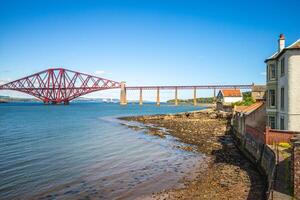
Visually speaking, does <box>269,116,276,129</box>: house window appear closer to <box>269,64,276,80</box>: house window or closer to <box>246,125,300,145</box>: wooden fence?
<box>269,64,276,80</box>: house window

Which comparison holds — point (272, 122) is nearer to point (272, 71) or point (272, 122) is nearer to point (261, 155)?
point (272, 71)

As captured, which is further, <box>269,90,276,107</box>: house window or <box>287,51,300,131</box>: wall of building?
<box>269,90,276,107</box>: house window

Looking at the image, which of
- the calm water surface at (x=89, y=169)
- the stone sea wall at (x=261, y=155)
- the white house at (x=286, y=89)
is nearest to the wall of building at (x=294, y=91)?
the white house at (x=286, y=89)

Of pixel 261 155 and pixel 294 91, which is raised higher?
pixel 294 91

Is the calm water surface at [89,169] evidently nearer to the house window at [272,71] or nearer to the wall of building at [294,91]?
the wall of building at [294,91]

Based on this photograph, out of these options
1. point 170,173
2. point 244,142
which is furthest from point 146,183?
point 244,142

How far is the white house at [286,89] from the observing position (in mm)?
20469

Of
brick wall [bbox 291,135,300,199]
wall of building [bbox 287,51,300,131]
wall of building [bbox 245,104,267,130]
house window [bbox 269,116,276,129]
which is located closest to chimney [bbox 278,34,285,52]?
wall of building [bbox 287,51,300,131]

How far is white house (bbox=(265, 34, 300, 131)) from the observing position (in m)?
20.5

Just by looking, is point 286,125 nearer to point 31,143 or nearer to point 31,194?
point 31,194

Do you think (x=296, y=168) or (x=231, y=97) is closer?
(x=296, y=168)

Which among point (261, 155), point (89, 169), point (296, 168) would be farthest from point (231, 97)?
point (296, 168)

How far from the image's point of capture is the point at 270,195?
1134 centimetres

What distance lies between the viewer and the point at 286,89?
21000 millimetres
